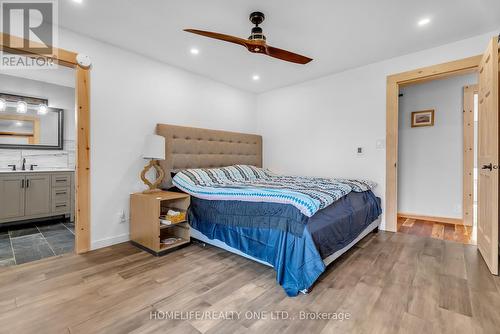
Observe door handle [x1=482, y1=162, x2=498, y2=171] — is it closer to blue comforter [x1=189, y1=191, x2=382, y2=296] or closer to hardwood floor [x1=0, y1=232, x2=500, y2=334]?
hardwood floor [x1=0, y1=232, x2=500, y2=334]

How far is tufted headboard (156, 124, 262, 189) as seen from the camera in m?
3.29

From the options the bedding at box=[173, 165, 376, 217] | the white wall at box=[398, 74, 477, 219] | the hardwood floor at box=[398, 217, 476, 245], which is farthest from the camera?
the white wall at box=[398, 74, 477, 219]

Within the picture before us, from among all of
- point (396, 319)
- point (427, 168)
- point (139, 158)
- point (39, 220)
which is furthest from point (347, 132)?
point (39, 220)

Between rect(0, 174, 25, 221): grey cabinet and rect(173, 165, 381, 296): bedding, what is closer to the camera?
rect(173, 165, 381, 296): bedding

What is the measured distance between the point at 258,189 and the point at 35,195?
3614mm

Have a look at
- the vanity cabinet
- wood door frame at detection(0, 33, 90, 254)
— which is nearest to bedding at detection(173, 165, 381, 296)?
wood door frame at detection(0, 33, 90, 254)

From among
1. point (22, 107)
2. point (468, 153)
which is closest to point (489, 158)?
point (468, 153)

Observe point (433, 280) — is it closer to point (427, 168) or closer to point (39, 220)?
point (427, 168)

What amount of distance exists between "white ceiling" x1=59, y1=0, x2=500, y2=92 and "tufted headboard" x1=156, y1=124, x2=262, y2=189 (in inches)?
40.3

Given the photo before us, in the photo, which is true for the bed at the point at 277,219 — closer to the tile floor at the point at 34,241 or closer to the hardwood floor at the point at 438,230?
the hardwood floor at the point at 438,230

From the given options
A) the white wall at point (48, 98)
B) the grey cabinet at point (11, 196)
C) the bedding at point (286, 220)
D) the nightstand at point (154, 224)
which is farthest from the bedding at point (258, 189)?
the white wall at point (48, 98)

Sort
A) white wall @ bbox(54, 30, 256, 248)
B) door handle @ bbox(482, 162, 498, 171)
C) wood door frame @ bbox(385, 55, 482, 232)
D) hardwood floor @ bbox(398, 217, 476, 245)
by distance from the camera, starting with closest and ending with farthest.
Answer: door handle @ bbox(482, 162, 498, 171), white wall @ bbox(54, 30, 256, 248), hardwood floor @ bbox(398, 217, 476, 245), wood door frame @ bbox(385, 55, 482, 232)

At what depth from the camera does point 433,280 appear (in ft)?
6.65

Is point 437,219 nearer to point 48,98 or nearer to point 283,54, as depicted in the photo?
point 283,54
